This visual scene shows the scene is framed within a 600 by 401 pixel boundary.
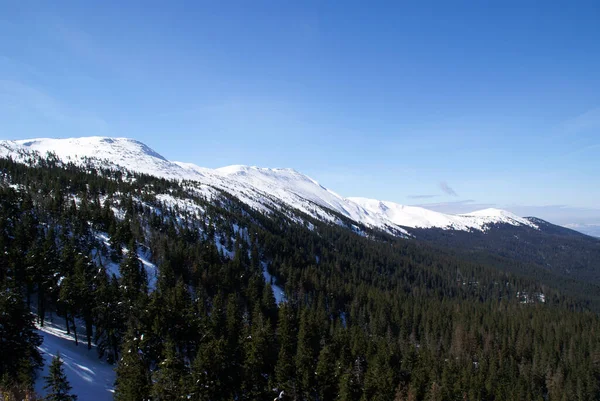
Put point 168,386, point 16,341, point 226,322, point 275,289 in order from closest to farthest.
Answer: point 168,386 → point 16,341 → point 226,322 → point 275,289

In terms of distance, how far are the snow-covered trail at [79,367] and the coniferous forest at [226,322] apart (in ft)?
5.72

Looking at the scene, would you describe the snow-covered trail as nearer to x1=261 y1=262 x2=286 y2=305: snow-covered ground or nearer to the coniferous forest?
the coniferous forest

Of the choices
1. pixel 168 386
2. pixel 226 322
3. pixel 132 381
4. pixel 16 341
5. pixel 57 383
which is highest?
pixel 16 341

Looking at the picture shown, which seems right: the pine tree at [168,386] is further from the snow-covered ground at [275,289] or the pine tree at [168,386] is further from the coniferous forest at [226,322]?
the snow-covered ground at [275,289]

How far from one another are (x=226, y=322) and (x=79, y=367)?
70.1 feet

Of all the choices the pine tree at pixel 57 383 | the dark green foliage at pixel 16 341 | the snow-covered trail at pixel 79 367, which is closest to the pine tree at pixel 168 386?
the pine tree at pixel 57 383

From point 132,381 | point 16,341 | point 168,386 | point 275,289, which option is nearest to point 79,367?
point 16,341

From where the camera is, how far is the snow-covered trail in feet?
128

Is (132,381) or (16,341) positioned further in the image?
(16,341)

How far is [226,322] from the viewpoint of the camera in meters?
56.9

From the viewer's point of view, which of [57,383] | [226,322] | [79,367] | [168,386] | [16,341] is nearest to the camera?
[57,383]

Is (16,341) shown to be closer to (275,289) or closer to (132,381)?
(132,381)

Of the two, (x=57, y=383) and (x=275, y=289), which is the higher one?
(x=57, y=383)

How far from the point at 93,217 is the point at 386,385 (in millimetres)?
90199
